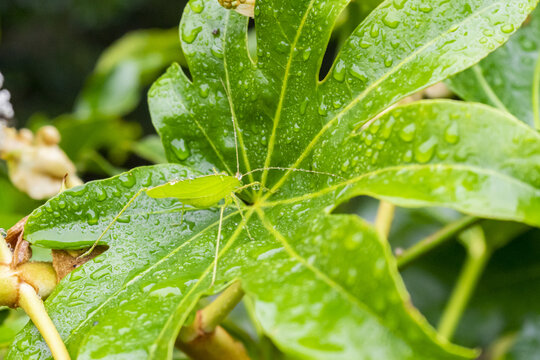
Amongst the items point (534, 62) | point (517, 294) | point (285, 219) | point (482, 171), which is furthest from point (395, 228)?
point (482, 171)

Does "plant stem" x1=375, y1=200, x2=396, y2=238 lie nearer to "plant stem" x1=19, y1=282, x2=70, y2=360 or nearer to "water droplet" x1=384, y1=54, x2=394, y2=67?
"water droplet" x1=384, y1=54, x2=394, y2=67

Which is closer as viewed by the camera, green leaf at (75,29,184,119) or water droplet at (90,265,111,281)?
water droplet at (90,265,111,281)

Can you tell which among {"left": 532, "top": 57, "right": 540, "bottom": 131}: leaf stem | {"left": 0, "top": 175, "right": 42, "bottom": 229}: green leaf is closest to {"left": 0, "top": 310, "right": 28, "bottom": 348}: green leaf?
{"left": 0, "top": 175, "right": 42, "bottom": 229}: green leaf

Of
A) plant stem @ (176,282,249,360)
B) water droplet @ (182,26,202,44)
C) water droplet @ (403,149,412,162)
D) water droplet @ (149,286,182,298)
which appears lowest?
plant stem @ (176,282,249,360)

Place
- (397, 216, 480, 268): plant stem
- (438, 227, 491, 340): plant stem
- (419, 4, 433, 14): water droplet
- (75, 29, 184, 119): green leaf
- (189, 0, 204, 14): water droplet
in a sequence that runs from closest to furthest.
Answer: (419, 4, 433, 14): water droplet < (189, 0, 204, 14): water droplet < (397, 216, 480, 268): plant stem < (438, 227, 491, 340): plant stem < (75, 29, 184, 119): green leaf

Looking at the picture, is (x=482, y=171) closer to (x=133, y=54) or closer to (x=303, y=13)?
(x=303, y=13)

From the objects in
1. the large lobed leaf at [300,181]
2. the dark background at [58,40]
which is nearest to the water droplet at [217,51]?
the large lobed leaf at [300,181]

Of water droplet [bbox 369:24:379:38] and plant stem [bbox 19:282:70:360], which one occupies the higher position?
water droplet [bbox 369:24:379:38]
